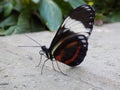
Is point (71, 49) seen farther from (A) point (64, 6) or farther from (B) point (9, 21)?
(A) point (64, 6)

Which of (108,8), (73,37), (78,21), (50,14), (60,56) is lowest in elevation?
(108,8)

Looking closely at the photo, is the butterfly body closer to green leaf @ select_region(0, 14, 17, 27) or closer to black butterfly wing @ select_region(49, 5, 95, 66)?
black butterfly wing @ select_region(49, 5, 95, 66)

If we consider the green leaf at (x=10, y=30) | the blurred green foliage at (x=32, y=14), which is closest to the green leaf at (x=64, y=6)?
the blurred green foliage at (x=32, y=14)

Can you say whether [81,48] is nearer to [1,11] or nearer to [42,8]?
[42,8]

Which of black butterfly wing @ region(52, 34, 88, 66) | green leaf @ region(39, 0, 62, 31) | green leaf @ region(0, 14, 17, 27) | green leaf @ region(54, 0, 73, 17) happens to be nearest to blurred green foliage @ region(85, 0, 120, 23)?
green leaf @ region(54, 0, 73, 17)

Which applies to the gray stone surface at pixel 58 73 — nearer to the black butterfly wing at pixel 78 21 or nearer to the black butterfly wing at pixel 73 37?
the black butterfly wing at pixel 73 37

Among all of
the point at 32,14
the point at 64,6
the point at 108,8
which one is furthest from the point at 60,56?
the point at 108,8
